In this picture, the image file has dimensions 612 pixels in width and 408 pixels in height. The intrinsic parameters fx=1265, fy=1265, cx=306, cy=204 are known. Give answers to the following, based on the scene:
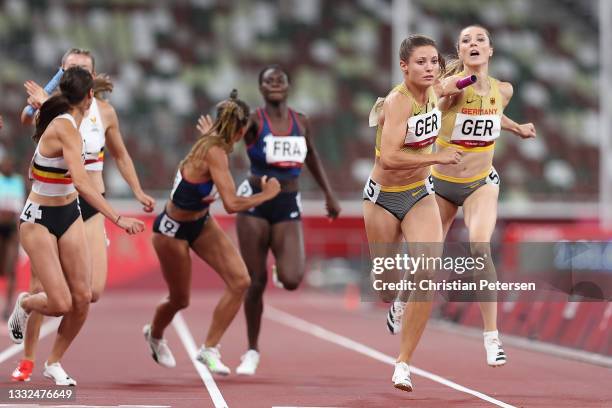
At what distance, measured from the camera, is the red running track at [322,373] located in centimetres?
859

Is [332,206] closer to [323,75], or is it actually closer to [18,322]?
[18,322]

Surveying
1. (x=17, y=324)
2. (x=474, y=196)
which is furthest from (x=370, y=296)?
(x=17, y=324)

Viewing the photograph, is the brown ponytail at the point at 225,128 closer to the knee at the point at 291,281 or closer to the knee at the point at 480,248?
the knee at the point at 291,281

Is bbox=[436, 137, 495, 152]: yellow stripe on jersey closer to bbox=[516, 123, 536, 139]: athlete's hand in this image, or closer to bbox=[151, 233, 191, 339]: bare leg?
bbox=[516, 123, 536, 139]: athlete's hand

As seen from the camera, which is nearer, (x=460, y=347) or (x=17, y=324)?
(x=17, y=324)

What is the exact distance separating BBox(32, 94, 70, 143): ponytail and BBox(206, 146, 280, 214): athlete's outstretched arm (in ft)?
4.92

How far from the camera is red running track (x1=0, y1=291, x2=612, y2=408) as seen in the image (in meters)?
8.59

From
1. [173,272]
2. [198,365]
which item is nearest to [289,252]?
[173,272]

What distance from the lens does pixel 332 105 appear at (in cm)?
3425

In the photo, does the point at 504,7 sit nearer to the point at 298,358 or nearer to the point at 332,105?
the point at 332,105

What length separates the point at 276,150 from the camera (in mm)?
10898

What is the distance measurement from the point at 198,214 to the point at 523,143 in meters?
25.2

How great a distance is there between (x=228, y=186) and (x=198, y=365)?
2.55 m

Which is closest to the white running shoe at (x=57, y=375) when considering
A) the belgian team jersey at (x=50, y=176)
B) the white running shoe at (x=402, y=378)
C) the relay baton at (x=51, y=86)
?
the belgian team jersey at (x=50, y=176)
